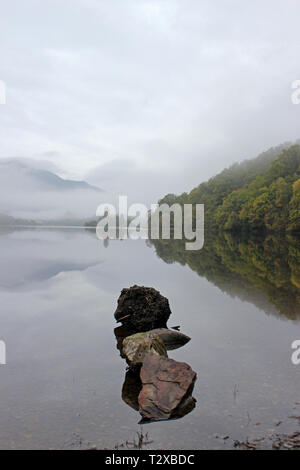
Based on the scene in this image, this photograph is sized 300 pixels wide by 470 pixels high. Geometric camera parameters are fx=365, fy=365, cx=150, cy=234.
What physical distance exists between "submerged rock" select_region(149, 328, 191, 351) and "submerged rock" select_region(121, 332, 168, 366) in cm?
149

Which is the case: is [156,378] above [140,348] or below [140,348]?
below

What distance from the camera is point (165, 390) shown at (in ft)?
32.3

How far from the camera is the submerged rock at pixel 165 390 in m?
9.29

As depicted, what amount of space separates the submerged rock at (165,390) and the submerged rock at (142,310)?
235 inches

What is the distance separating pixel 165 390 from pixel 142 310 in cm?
779

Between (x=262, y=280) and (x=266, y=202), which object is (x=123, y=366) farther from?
(x=266, y=202)

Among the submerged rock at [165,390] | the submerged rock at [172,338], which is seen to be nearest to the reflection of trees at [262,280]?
the submerged rock at [172,338]

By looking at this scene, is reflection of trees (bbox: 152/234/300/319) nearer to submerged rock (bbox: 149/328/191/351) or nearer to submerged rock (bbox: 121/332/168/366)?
submerged rock (bbox: 149/328/191/351)

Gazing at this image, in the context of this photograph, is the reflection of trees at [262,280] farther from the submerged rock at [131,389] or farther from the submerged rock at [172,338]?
the submerged rock at [131,389]

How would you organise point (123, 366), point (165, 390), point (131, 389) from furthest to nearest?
point (123, 366), point (131, 389), point (165, 390)

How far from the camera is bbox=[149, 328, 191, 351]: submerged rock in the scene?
14.9m

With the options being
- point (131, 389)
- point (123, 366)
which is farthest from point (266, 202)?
point (131, 389)
